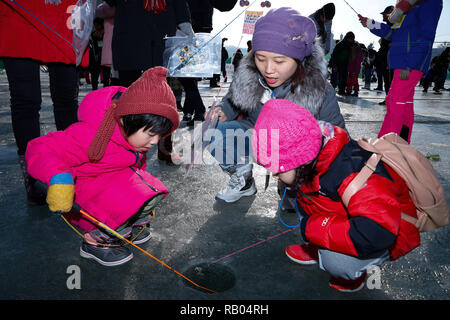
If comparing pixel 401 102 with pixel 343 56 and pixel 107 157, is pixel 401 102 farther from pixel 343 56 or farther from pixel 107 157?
pixel 343 56

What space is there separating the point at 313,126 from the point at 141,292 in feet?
3.14

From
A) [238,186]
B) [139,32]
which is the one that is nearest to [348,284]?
[238,186]

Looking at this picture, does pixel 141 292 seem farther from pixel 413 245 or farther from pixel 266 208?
pixel 413 245

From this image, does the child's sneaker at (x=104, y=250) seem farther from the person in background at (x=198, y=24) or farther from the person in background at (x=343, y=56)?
the person in background at (x=343, y=56)

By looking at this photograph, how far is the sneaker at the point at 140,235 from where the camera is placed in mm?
1515

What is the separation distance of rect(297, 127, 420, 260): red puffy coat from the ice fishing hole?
15.5 inches

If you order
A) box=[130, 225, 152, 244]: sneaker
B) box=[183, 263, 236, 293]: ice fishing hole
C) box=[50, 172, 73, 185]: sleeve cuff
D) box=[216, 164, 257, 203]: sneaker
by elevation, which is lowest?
box=[183, 263, 236, 293]: ice fishing hole

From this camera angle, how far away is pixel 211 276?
130cm

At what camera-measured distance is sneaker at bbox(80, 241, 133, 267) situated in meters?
1.35

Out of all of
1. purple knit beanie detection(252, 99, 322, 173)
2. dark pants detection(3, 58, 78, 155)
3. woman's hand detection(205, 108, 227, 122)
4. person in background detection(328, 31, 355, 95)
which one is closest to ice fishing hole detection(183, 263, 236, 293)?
purple knit beanie detection(252, 99, 322, 173)

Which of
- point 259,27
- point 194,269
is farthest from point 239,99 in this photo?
point 194,269

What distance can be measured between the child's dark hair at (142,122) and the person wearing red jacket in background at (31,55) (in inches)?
→ 31.1

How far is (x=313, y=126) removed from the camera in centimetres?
110

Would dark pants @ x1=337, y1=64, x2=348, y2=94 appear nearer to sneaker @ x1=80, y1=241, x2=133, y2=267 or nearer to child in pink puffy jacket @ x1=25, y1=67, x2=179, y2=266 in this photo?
child in pink puffy jacket @ x1=25, y1=67, x2=179, y2=266
